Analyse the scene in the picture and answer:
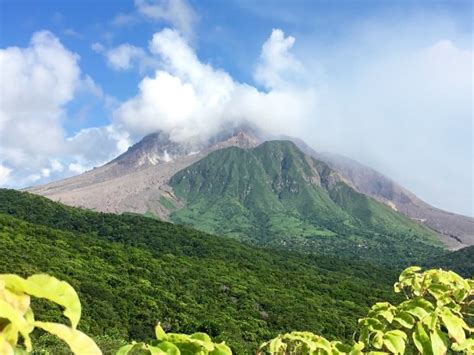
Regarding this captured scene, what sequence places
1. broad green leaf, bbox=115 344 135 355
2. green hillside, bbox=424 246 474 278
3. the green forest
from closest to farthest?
broad green leaf, bbox=115 344 135 355, the green forest, green hillside, bbox=424 246 474 278

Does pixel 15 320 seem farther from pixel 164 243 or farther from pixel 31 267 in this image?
pixel 164 243

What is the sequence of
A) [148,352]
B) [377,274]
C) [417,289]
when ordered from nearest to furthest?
[148,352] < [417,289] < [377,274]

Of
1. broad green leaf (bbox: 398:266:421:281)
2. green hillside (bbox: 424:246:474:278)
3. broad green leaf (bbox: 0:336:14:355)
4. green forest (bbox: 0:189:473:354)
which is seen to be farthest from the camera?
green hillside (bbox: 424:246:474:278)

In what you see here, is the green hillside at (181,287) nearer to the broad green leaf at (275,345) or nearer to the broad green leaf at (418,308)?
the broad green leaf at (418,308)

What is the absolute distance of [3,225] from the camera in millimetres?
66938

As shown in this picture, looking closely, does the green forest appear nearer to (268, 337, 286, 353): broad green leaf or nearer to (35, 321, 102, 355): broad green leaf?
(268, 337, 286, 353): broad green leaf

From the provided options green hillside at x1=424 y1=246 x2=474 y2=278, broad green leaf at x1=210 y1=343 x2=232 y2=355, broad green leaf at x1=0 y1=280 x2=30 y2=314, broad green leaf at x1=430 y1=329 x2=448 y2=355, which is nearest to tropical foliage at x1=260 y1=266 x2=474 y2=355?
broad green leaf at x1=430 y1=329 x2=448 y2=355

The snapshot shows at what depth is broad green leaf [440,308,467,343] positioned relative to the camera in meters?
2.92

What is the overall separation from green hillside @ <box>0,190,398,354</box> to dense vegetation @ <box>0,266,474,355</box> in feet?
107

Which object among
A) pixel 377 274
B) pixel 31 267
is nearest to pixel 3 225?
pixel 31 267

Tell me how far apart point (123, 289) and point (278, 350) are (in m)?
51.6

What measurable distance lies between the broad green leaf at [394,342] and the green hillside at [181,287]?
33.1 meters

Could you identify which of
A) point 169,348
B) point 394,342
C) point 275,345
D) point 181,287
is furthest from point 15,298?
point 181,287

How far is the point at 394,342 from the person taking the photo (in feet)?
9.52
